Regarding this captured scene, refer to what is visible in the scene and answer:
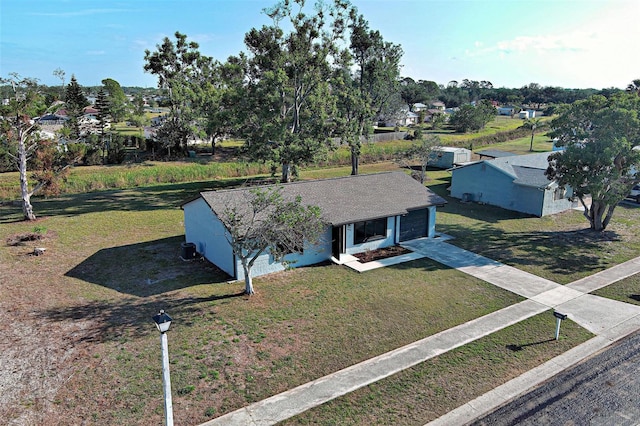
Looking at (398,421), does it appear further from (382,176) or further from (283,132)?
(283,132)

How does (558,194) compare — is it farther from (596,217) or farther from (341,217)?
(341,217)

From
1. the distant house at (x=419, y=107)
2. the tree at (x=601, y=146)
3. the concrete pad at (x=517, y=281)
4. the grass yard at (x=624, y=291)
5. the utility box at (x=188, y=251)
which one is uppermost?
the distant house at (x=419, y=107)

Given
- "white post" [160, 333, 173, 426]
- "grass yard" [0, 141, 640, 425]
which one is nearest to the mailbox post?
"grass yard" [0, 141, 640, 425]

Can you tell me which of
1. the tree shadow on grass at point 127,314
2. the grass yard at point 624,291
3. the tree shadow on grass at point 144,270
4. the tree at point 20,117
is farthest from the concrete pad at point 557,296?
the tree at point 20,117

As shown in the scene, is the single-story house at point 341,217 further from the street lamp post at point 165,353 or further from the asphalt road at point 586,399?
the asphalt road at point 586,399

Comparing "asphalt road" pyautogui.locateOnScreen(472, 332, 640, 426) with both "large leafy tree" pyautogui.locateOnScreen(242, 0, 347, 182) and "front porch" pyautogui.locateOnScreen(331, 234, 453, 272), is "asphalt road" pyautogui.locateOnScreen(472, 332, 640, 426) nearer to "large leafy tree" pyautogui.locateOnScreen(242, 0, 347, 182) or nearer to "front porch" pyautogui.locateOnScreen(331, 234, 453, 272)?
"front porch" pyautogui.locateOnScreen(331, 234, 453, 272)

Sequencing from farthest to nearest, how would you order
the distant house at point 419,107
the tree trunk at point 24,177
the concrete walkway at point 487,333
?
the distant house at point 419,107
the tree trunk at point 24,177
the concrete walkway at point 487,333

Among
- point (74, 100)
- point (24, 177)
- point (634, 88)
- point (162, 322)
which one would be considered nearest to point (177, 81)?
point (74, 100)
